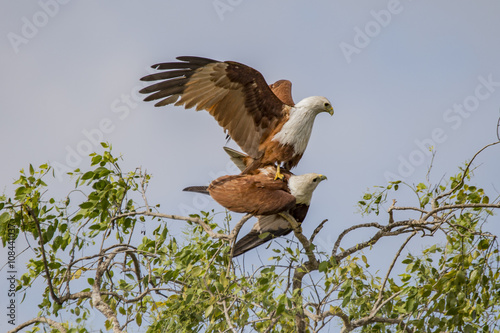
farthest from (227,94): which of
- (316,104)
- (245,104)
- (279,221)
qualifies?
(279,221)

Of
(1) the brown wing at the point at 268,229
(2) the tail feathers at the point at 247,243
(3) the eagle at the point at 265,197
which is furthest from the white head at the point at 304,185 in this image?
(2) the tail feathers at the point at 247,243

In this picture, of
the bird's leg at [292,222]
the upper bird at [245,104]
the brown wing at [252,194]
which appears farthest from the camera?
the upper bird at [245,104]

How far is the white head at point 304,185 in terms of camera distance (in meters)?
4.90

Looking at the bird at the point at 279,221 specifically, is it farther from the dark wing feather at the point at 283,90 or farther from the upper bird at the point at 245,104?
the dark wing feather at the point at 283,90

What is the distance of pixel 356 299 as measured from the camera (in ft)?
14.8

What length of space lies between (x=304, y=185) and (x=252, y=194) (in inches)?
17.5

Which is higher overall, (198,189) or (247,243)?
(198,189)

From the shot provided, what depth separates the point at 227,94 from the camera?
524cm

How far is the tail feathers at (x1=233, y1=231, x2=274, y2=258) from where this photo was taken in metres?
5.01

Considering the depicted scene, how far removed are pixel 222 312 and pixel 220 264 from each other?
21.8 inches

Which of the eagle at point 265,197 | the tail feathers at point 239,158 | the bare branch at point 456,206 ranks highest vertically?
the tail feathers at point 239,158

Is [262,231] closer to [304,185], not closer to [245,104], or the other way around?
[304,185]

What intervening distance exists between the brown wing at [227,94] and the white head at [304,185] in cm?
55

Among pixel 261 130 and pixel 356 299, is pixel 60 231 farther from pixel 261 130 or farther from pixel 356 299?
pixel 356 299
